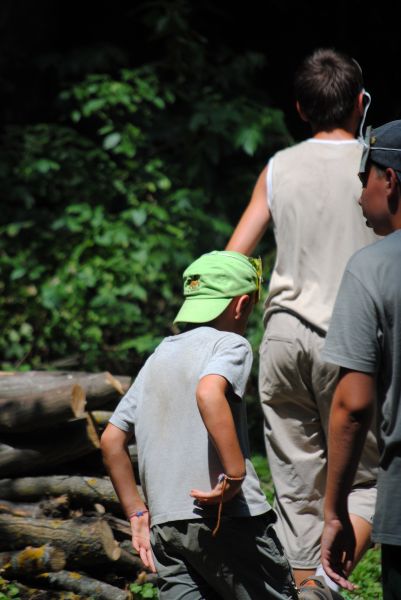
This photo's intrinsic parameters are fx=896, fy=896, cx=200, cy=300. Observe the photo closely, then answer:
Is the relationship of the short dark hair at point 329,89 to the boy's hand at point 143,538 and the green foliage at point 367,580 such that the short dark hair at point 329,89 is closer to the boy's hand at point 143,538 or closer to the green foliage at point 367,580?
the boy's hand at point 143,538

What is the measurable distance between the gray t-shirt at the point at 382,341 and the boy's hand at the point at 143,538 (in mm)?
1003

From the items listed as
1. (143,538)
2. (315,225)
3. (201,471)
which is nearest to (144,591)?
(143,538)

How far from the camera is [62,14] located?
A: 8828 millimetres

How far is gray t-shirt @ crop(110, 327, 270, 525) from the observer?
109 inches

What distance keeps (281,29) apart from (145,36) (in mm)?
1345

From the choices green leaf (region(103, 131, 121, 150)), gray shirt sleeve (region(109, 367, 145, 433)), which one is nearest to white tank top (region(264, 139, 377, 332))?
gray shirt sleeve (region(109, 367, 145, 433))

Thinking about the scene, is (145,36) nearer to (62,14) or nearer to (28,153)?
(62,14)

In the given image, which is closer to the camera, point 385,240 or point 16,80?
point 385,240

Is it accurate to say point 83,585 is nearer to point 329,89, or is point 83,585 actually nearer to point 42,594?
point 42,594

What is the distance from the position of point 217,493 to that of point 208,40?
6734 millimetres

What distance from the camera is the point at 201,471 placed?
9.08 ft

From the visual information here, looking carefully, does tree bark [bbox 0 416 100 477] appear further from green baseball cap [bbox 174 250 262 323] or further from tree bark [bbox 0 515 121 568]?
green baseball cap [bbox 174 250 262 323]

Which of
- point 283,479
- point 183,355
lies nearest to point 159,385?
point 183,355

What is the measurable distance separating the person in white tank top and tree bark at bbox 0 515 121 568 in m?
0.79
